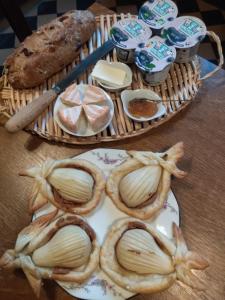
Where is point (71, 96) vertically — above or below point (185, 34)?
below

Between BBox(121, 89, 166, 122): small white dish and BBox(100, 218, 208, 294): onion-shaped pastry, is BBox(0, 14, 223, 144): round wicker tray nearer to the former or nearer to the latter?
BBox(121, 89, 166, 122): small white dish

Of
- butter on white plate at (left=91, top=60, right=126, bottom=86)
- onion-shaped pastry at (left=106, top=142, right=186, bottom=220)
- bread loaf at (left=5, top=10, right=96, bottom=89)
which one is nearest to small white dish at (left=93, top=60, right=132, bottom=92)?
butter on white plate at (left=91, top=60, right=126, bottom=86)

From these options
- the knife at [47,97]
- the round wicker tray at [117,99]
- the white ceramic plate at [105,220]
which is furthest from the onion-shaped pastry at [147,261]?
the knife at [47,97]

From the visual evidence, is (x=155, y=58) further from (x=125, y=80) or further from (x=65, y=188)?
(x=65, y=188)

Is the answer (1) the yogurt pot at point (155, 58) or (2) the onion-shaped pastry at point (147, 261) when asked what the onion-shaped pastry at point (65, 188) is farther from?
(1) the yogurt pot at point (155, 58)

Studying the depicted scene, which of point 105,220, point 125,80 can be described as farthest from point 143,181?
point 125,80

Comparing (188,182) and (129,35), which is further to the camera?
(129,35)
